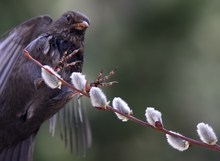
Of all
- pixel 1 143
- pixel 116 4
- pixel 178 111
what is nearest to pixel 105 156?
pixel 178 111

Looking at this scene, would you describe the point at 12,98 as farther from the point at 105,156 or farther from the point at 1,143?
the point at 105,156

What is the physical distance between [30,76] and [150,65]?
9.67 ft

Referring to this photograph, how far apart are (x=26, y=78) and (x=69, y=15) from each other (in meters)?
0.61

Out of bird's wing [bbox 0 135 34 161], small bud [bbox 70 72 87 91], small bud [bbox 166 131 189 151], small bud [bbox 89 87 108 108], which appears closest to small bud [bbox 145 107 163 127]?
small bud [bbox 166 131 189 151]

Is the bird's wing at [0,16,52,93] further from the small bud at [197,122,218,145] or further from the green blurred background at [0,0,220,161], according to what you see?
the small bud at [197,122,218,145]

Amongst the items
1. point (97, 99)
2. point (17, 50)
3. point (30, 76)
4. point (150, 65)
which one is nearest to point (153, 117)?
point (97, 99)

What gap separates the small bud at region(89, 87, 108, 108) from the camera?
307 centimetres

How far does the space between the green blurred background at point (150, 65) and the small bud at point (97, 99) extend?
13.7ft

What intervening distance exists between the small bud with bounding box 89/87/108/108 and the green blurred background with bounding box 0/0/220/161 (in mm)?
4172

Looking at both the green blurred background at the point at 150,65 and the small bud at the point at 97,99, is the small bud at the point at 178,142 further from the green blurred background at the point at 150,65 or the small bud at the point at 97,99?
the green blurred background at the point at 150,65

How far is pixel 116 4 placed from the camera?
308 inches

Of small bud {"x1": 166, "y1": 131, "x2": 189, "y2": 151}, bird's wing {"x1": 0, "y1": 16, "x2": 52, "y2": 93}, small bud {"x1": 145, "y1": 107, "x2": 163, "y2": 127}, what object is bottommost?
small bud {"x1": 166, "y1": 131, "x2": 189, "y2": 151}

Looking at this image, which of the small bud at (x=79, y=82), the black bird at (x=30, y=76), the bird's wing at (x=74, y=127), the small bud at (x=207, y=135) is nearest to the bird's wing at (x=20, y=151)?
the black bird at (x=30, y=76)

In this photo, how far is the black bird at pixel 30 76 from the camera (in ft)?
15.7
